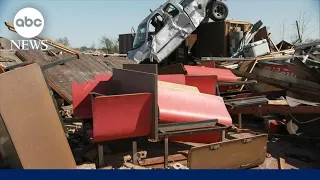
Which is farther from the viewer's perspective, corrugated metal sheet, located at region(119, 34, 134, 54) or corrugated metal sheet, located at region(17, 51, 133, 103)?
corrugated metal sheet, located at region(119, 34, 134, 54)

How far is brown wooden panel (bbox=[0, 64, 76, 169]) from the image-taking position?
179 cm

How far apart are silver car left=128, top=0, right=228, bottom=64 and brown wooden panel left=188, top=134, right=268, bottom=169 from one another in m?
5.76

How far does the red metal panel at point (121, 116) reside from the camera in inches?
89.0

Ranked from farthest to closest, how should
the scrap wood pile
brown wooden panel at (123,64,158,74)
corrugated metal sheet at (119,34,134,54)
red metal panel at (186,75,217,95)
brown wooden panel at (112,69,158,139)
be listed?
1. corrugated metal sheet at (119,34,134,54)
2. red metal panel at (186,75,217,95)
3. brown wooden panel at (123,64,158,74)
4. brown wooden panel at (112,69,158,139)
5. the scrap wood pile

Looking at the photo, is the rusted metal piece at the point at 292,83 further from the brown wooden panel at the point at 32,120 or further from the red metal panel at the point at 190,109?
the brown wooden panel at the point at 32,120

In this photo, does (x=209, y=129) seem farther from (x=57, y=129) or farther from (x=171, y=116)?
(x=57, y=129)

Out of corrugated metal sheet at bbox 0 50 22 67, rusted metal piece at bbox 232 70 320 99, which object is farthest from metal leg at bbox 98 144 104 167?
corrugated metal sheet at bbox 0 50 22 67

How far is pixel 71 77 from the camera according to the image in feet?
17.5

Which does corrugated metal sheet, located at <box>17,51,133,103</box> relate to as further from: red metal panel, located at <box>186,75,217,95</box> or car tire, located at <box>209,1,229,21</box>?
car tire, located at <box>209,1,229,21</box>

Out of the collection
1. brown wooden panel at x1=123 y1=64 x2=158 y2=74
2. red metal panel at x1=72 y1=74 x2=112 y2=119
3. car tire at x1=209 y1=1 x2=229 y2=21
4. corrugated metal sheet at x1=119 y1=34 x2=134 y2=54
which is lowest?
red metal panel at x1=72 y1=74 x2=112 y2=119

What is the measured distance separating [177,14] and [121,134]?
675cm

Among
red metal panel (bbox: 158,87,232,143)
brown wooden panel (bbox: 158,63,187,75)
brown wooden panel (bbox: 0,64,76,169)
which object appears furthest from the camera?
brown wooden panel (bbox: 158,63,187,75)

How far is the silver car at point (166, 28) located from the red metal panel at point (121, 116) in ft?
19.2

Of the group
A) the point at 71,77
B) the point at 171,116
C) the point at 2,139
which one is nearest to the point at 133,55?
the point at 71,77
